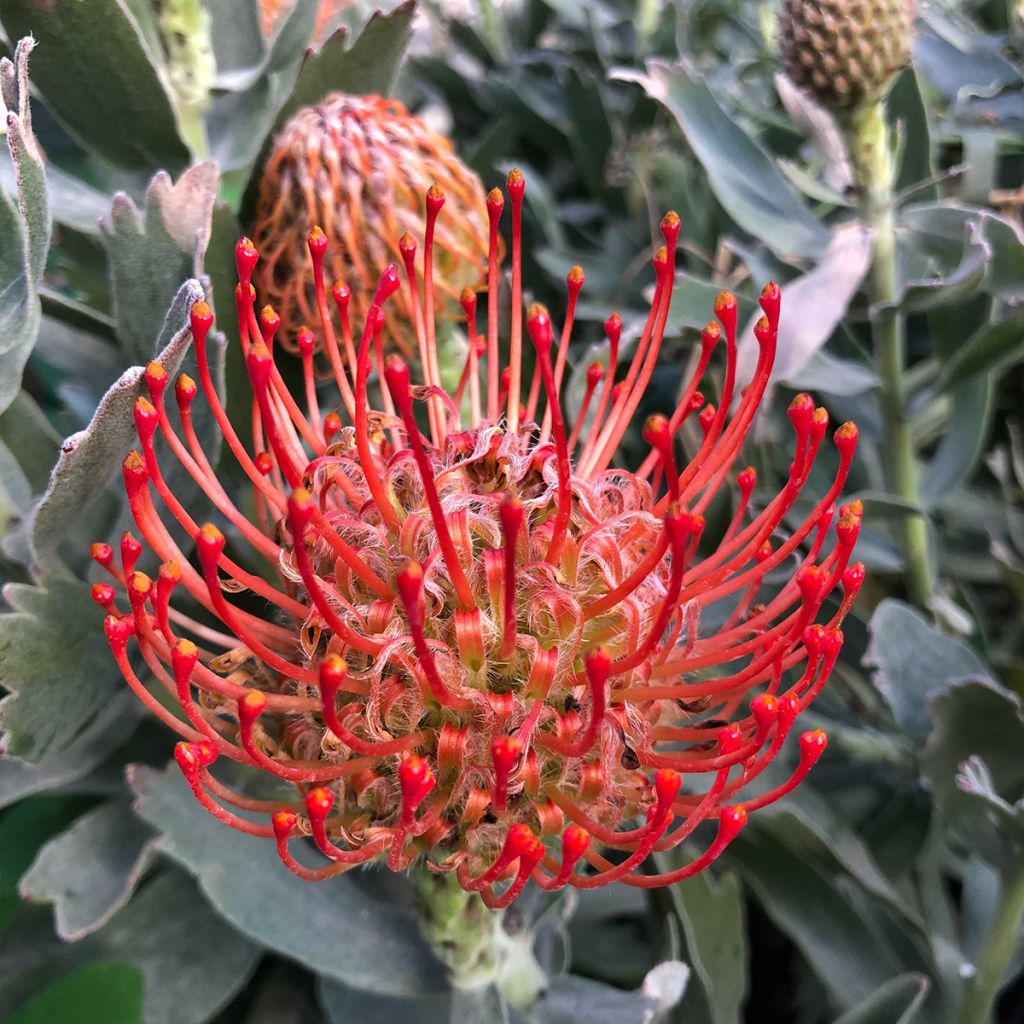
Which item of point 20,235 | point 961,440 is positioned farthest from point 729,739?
point 961,440

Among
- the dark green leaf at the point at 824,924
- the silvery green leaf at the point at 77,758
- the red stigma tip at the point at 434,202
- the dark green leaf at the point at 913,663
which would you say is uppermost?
the red stigma tip at the point at 434,202

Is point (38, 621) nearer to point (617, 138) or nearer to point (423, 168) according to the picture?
point (423, 168)

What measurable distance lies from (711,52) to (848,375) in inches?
32.1

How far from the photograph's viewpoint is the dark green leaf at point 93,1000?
440 millimetres

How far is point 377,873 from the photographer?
0.54 m

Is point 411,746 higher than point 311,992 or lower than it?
higher

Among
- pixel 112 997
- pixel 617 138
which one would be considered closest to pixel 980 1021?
pixel 112 997

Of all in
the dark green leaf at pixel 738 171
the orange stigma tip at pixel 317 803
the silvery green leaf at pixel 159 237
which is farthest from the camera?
the dark green leaf at pixel 738 171

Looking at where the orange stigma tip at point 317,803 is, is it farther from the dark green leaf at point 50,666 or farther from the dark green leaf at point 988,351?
the dark green leaf at point 988,351

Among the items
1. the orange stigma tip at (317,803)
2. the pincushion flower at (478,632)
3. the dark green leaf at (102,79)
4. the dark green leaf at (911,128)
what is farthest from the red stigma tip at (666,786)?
the dark green leaf at (911,128)

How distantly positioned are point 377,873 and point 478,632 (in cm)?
24

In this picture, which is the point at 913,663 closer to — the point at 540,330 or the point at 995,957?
the point at 995,957

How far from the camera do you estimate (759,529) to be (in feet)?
1.35

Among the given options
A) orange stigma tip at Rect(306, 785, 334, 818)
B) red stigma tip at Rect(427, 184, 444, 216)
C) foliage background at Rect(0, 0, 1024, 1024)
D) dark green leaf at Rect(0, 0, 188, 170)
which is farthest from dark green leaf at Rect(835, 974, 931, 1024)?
dark green leaf at Rect(0, 0, 188, 170)
